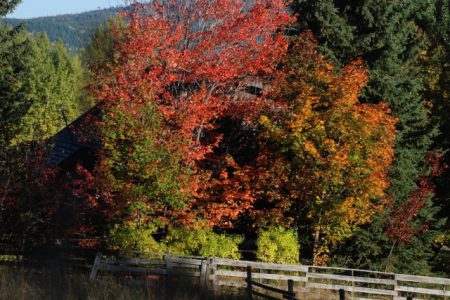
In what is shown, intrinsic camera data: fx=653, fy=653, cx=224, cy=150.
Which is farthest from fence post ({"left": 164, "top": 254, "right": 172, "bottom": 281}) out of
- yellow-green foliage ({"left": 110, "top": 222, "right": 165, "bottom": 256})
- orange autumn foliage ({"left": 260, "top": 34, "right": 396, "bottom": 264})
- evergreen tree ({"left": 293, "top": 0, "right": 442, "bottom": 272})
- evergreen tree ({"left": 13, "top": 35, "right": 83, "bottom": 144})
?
evergreen tree ({"left": 13, "top": 35, "right": 83, "bottom": 144})

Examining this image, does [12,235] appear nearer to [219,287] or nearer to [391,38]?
[219,287]

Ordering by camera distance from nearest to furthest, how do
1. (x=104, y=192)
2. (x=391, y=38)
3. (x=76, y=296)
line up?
(x=76, y=296) → (x=104, y=192) → (x=391, y=38)

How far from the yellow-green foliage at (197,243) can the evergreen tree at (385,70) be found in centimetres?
639

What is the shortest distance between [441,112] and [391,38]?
8683 millimetres

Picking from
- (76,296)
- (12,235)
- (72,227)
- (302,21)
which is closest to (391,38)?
(302,21)

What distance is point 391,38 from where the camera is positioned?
92.0 feet

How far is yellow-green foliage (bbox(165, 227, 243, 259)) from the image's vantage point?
72.2 ft

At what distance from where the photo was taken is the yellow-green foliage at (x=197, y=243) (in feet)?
72.2

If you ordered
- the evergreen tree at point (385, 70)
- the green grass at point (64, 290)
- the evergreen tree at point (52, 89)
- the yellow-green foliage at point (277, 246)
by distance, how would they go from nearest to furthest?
the green grass at point (64, 290), the yellow-green foliage at point (277, 246), the evergreen tree at point (385, 70), the evergreen tree at point (52, 89)

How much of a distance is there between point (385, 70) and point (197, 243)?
11.9 meters

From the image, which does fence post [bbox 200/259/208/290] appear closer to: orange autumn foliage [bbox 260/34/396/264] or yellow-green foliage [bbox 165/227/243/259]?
yellow-green foliage [bbox 165/227/243/259]

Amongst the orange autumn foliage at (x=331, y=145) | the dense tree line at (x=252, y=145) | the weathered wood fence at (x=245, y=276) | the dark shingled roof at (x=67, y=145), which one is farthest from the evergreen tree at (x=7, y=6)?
the weathered wood fence at (x=245, y=276)

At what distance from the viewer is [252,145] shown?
86.9 feet

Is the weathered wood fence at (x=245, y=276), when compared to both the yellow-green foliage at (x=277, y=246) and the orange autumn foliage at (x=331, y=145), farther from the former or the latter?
the orange autumn foliage at (x=331, y=145)
